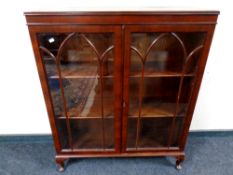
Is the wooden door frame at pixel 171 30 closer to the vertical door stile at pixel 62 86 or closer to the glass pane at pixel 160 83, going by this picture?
the glass pane at pixel 160 83

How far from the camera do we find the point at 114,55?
1.08 m

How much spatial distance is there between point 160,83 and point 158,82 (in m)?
0.02

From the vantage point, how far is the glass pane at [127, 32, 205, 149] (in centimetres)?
108

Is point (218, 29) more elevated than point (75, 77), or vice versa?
point (218, 29)

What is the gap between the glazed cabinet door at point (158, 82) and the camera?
1053mm

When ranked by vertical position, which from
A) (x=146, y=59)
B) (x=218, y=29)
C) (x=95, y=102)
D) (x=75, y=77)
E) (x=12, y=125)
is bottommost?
(x=12, y=125)

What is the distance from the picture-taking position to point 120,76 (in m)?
1.14

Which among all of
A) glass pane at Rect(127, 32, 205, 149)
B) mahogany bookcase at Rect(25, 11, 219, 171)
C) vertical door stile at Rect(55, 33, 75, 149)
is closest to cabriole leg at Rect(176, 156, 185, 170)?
mahogany bookcase at Rect(25, 11, 219, 171)

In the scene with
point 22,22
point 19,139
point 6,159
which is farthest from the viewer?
point 19,139

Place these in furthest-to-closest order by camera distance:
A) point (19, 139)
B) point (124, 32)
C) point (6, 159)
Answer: point (19, 139), point (6, 159), point (124, 32)

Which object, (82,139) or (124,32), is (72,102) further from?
(124,32)

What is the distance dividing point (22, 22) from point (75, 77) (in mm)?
526

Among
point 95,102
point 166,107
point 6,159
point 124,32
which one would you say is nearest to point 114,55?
point 124,32

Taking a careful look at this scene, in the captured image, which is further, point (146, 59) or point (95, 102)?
point (95, 102)
